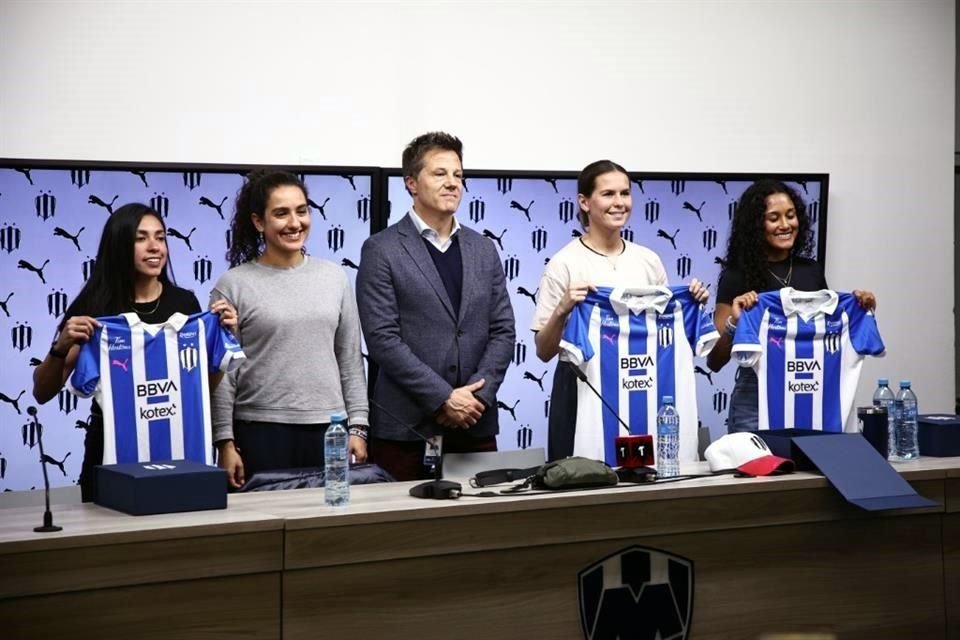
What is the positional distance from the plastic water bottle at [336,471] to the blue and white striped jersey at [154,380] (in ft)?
2.97

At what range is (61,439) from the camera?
4621mm

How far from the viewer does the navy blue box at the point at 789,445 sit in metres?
3.28

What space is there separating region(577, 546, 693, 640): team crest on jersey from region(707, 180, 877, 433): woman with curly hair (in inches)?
49.4

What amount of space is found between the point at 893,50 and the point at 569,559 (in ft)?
13.4

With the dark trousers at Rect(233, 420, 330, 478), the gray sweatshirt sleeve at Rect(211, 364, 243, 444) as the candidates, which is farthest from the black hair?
the dark trousers at Rect(233, 420, 330, 478)

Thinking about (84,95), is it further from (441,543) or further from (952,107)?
(952,107)

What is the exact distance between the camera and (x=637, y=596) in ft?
9.69

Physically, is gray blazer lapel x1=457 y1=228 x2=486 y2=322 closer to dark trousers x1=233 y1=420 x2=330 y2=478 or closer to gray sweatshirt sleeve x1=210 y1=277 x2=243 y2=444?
dark trousers x1=233 y1=420 x2=330 y2=478

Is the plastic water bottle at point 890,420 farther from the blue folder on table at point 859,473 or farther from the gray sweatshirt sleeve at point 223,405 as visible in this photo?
the gray sweatshirt sleeve at point 223,405

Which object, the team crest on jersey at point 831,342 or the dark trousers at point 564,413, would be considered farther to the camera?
the team crest on jersey at point 831,342

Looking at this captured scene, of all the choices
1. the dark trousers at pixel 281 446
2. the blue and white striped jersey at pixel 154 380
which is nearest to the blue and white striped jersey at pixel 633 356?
the dark trousers at pixel 281 446

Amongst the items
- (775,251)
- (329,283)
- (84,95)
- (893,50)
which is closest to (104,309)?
(329,283)

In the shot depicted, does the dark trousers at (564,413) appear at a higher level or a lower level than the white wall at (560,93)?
lower

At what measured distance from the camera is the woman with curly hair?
416 centimetres
